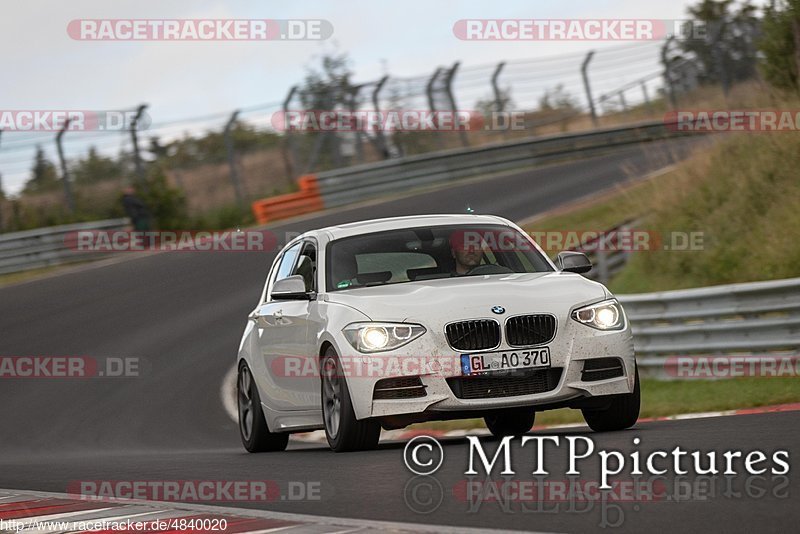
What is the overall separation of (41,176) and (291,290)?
21.4 m

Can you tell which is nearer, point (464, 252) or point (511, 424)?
point (464, 252)

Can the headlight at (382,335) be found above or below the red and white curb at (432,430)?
above

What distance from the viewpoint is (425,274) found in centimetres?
968

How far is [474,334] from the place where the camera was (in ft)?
27.8

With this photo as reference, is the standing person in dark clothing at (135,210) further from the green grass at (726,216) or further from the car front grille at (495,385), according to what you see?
the car front grille at (495,385)

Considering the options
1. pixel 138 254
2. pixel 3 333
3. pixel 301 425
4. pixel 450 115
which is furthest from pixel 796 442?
pixel 450 115

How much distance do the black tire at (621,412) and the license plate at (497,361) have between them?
71 cm

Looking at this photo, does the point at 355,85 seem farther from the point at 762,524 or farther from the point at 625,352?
the point at 762,524

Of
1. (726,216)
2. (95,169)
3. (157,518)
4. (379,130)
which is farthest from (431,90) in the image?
(157,518)

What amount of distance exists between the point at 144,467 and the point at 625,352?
11.4 feet

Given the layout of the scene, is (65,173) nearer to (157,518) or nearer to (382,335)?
(382,335)

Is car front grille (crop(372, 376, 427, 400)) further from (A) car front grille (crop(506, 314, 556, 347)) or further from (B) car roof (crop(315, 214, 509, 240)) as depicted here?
(B) car roof (crop(315, 214, 509, 240))

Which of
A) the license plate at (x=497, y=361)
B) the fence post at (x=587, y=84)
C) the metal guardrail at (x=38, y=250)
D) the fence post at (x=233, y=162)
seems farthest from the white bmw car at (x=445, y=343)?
the fence post at (x=587, y=84)

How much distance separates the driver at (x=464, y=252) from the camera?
9.83 m
